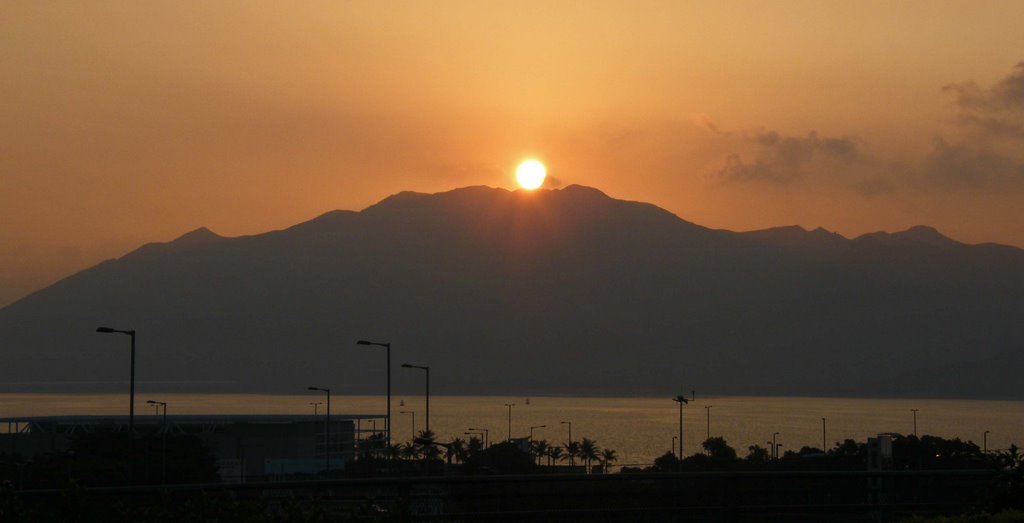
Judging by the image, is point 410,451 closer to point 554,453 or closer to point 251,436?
point 251,436

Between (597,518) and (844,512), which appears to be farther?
(844,512)

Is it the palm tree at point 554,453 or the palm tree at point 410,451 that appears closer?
the palm tree at point 410,451

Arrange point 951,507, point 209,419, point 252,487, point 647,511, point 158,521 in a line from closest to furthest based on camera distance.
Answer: point 158,521, point 252,487, point 647,511, point 951,507, point 209,419

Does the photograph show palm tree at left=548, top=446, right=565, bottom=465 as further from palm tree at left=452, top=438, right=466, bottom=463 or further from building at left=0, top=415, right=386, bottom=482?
palm tree at left=452, top=438, right=466, bottom=463

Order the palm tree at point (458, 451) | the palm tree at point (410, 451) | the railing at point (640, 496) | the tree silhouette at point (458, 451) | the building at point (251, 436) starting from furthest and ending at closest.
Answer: the palm tree at point (410, 451)
the building at point (251, 436)
the tree silhouette at point (458, 451)
the palm tree at point (458, 451)
the railing at point (640, 496)

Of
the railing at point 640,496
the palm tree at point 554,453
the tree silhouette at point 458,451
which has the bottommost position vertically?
the palm tree at point 554,453

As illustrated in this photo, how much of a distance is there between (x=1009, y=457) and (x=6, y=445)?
91246 mm

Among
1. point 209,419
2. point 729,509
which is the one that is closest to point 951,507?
point 729,509

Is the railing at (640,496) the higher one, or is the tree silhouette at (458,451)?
the railing at (640,496)

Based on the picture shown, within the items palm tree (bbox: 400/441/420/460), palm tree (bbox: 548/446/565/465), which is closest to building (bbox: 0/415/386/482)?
palm tree (bbox: 400/441/420/460)

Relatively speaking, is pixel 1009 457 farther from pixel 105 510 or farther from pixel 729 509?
pixel 105 510

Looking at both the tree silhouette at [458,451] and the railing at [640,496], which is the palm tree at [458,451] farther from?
the railing at [640,496]

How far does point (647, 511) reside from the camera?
15.6 metres

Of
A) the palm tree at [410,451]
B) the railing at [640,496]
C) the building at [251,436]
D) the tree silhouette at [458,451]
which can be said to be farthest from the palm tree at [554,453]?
the railing at [640,496]
